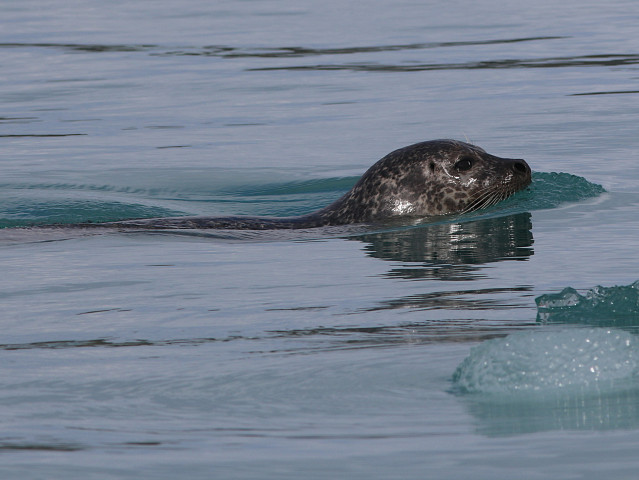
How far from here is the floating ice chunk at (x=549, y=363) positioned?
4488 millimetres

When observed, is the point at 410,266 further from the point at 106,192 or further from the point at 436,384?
the point at 106,192

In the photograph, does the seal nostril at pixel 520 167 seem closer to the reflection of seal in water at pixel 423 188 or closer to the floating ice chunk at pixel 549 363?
the reflection of seal in water at pixel 423 188

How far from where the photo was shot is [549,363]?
14.9 feet

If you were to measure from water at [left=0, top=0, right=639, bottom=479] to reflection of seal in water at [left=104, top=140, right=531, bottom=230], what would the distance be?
0.82ft

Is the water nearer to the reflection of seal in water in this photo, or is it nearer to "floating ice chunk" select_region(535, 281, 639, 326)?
"floating ice chunk" select_region(535, 281, 639, 326)

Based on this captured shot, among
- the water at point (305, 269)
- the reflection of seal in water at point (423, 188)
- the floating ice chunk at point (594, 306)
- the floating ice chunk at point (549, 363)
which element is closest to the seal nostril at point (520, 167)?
the reflection of seal in water at point (423, 188)

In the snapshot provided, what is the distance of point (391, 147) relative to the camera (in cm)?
1203

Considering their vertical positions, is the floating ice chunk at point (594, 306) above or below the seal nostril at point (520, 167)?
below

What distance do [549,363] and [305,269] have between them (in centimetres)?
286

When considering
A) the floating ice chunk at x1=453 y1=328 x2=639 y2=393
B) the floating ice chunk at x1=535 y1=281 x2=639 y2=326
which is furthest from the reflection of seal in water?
the floating ice chunk at x1=453 y1=328 x2=639 y2=393

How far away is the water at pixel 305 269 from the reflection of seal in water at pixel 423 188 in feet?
0.82

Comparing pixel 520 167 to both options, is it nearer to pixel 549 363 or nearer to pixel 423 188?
pixel 423 188

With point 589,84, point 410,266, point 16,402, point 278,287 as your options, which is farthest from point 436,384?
point 589,84

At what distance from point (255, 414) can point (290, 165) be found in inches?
300
